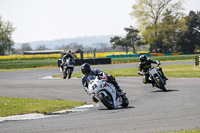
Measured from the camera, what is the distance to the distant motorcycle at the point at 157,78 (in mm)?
17578

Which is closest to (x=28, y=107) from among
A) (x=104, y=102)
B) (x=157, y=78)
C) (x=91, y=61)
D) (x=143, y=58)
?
(x=104, y=102)

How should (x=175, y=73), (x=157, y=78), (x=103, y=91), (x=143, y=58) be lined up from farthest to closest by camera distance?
(x=175, y=73), (x=143, y=58), (x=157, y=78), (x=103, y=91)

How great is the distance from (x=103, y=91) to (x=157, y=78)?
6.31m

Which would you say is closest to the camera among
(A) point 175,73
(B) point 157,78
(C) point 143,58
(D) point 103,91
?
(D) point 103,91

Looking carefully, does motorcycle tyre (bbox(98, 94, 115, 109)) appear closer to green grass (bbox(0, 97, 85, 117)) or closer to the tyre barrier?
green grass (bbox(0, 97, 85, 117))

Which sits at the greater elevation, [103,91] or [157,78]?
[103,91]

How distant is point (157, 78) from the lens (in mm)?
17766

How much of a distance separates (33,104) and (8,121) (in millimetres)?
3658

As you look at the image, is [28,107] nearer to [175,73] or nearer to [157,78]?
[157,78]

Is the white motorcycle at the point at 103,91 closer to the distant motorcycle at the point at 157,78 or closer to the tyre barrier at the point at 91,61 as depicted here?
the distant motorcycle at the point at 157,78

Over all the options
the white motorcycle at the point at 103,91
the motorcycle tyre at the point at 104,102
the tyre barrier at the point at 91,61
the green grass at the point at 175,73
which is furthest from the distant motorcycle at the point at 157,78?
the tyre barrier at the point at 91,61

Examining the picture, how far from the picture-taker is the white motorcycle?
1193cm

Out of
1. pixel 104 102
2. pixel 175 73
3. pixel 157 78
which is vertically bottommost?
pixel 175 73

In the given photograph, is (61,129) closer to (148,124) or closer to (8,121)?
(148,124)
